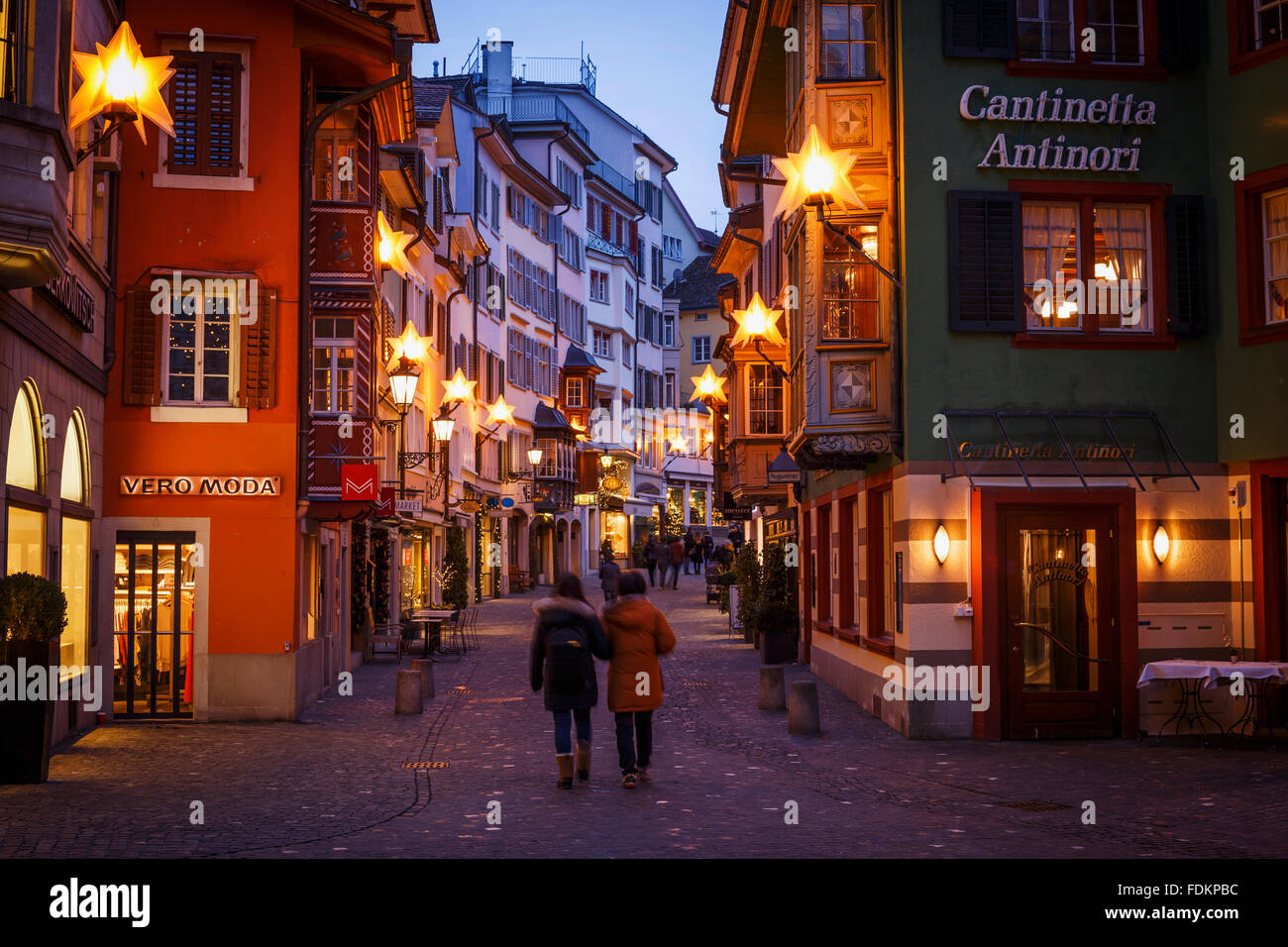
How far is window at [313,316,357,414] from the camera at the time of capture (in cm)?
2112

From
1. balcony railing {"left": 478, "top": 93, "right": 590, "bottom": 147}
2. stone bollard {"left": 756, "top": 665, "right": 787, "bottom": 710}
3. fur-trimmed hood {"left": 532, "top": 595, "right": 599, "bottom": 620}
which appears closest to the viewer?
fur-trimmed hood {"left": 532, "top": 595, "right": 599, "bottom": 620}

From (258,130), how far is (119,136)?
1.68 metres

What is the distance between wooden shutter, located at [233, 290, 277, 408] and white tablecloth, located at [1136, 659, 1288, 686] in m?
10.9

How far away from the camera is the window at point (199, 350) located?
1908 centimetres

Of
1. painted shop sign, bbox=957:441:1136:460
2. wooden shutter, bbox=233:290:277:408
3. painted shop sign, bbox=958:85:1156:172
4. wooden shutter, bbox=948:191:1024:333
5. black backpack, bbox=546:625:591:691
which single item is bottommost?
black backpack, bbox=546:625:591:691

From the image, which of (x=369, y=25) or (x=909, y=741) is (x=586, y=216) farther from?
(x=909, y=741)

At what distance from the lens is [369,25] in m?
19.5

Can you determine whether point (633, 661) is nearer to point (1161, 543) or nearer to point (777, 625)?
point (1161, 543)

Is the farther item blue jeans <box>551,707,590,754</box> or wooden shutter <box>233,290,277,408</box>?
wooden shutter <box>233,290,277,408</box>

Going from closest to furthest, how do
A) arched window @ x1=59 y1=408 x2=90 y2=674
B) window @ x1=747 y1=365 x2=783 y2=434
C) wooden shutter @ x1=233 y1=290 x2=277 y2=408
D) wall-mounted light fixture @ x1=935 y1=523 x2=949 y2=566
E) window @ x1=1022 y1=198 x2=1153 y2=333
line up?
arched window @ x1=59 y1=408 x2=90 y2=674
wall-mounted light fixture @ x1=935 y1=523 x2=949 y2=566
window @ x1=1022 y1=198 x2=1153 y2=333
wooden shutter @ x1=233 y1=290 x2=277 y2=408
window @ x1=747 y1=365 x2=783 y2=434

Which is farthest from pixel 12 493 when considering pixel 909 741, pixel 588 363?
pixel 588 363

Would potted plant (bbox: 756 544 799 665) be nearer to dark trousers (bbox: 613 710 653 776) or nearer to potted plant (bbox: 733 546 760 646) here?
potted plant (bbox: 733 546 760 646)

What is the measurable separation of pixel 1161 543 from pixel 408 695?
9.39 meters

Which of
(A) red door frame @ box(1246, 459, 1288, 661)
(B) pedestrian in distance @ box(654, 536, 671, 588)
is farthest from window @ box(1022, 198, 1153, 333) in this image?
(B) pedestrian in distance @ box(654, 536, 671, 588)
